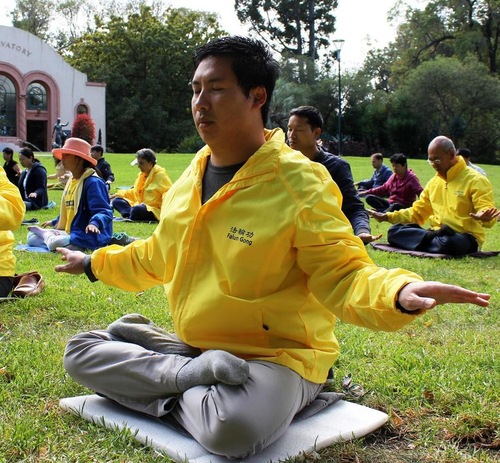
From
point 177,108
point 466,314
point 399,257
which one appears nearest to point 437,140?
point 399,257

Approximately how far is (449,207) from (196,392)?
23.5 feet

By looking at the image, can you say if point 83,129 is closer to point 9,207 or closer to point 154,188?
point 154,188

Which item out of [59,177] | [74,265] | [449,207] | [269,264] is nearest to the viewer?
[269,264]

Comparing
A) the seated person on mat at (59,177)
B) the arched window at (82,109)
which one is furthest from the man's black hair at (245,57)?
the arched window at (82,109)

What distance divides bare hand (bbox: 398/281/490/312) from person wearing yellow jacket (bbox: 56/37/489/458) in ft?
0.68

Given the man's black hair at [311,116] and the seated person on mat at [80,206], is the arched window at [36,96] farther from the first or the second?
the man's black hair at [311,116]

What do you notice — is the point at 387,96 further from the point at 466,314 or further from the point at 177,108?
the point at 466,314

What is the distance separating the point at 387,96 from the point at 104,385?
4335 cm

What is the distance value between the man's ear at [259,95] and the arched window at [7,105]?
4124 cm

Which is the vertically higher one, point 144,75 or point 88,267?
point 144,75

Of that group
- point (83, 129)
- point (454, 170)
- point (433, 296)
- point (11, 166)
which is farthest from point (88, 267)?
point (83, 129)

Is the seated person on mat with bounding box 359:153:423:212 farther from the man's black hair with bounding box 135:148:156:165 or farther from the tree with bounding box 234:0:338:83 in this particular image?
the tree with bounding box 234:0:338:83

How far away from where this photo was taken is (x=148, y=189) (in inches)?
504

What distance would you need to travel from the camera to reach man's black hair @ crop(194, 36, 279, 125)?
128 inches
